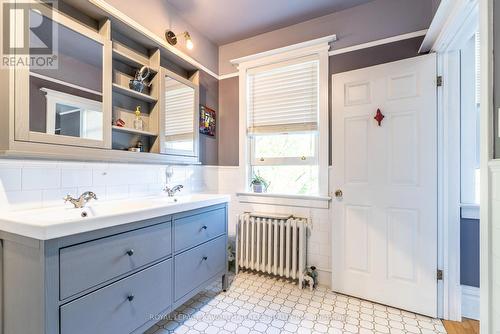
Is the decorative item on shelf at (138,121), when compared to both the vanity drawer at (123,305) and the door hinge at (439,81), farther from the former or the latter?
the door hinge at (439,81)

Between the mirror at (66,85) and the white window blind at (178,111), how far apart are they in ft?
1.95

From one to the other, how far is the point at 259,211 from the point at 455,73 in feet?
6.72

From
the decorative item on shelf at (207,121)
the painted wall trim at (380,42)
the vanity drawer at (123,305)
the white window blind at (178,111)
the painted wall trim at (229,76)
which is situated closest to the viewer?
the vanity drawer at (123,305)

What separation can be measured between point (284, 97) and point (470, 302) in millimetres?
2341

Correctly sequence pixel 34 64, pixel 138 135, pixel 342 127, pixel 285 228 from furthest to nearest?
pixel 285 228 → pixel 342 127 → pixel 138 135 → pixel 34 64

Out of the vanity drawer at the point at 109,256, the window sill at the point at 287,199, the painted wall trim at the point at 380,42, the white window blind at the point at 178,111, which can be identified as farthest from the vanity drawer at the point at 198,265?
the painted wall trim at the point at 380,42

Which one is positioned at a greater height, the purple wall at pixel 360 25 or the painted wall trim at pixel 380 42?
the purple wall at pixel 360 25

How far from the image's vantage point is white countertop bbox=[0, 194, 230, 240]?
3.30 ft

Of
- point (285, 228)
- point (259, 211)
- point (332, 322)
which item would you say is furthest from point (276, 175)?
point (332, 322)

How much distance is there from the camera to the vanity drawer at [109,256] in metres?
A: 1.09

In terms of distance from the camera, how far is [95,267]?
3.92 ft

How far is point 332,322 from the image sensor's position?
1762mm

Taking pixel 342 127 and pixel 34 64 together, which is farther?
pixel 342 127

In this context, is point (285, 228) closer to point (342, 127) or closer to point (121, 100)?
point (342, 127)
